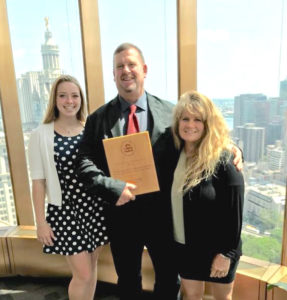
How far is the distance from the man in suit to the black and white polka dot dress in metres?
0.12

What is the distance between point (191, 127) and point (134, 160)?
0.30 m

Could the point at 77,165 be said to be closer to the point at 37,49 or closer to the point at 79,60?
the point at 79,60

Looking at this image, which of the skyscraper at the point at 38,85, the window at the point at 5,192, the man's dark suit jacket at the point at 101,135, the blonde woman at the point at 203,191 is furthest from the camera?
the window at the point at 5,192

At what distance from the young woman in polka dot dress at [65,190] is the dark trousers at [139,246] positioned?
0.56 feet

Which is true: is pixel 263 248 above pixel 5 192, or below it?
below

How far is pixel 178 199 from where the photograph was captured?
1.29 meters

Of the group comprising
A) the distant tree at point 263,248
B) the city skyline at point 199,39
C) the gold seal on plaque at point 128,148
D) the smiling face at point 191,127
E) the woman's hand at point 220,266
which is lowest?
the distant tree at point 263,248

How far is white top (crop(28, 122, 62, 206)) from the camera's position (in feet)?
4.81

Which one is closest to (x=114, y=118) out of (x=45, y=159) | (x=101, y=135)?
(x=101, y=135)

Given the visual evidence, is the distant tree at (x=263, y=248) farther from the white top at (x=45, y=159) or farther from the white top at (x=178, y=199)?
the white top at (x=45, y=159)

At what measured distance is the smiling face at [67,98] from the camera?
1.48 m

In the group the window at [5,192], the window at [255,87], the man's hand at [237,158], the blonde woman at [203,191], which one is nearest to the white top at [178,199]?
the blonde woman at [203,191]

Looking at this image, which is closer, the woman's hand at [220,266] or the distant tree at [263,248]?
the woman's hand at [220,266]

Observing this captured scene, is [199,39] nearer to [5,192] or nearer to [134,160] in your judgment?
[134,160]
